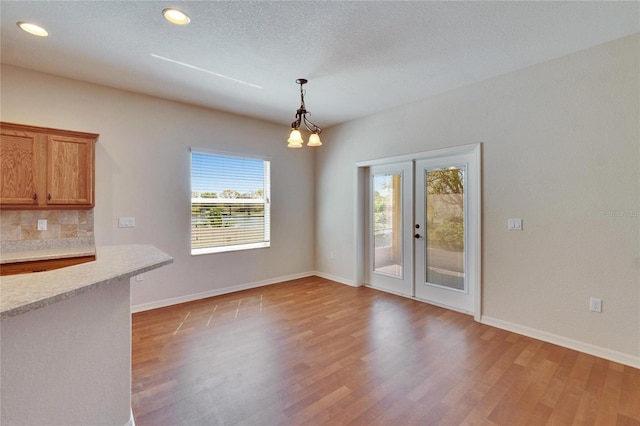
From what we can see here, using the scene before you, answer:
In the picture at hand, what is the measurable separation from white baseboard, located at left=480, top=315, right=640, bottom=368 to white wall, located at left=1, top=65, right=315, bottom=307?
3.37m

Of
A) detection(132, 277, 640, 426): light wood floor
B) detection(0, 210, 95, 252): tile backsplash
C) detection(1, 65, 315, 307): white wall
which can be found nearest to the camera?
detection(132, 277, 640, 426): light wood floor

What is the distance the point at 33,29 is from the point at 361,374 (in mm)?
3944

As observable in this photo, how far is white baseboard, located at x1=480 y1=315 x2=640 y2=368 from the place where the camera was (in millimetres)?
2545

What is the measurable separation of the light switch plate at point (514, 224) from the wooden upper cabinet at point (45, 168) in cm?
469

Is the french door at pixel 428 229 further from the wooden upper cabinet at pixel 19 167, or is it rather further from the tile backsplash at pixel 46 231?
the wooden upper cabinet at pixel 19 167

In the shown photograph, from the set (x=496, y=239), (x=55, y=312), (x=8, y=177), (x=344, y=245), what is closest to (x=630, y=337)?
(x=496, y=239)

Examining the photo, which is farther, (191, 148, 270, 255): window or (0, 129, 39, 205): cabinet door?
(191, 148, 270, 255): window

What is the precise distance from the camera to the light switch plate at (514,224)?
3168 millimetres

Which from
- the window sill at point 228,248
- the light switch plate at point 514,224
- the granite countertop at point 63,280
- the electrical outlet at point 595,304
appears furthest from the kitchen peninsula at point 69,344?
the electrical outlet at point 595,304

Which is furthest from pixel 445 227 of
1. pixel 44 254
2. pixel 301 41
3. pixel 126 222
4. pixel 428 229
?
pixel 44 254

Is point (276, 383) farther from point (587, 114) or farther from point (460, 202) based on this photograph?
point (587, 114)

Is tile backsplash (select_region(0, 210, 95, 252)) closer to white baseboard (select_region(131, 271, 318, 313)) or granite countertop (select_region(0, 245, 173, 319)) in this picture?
white baseboard (select_region(131, 271, 318, 313))

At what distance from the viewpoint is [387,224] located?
4711 mm

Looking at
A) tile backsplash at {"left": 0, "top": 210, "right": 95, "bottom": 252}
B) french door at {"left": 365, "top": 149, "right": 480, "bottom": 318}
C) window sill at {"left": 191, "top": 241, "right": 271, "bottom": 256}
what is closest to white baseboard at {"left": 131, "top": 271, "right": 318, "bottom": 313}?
window sill at {"left": 191, "top": 241, "right": 271, "bottom": 256}
